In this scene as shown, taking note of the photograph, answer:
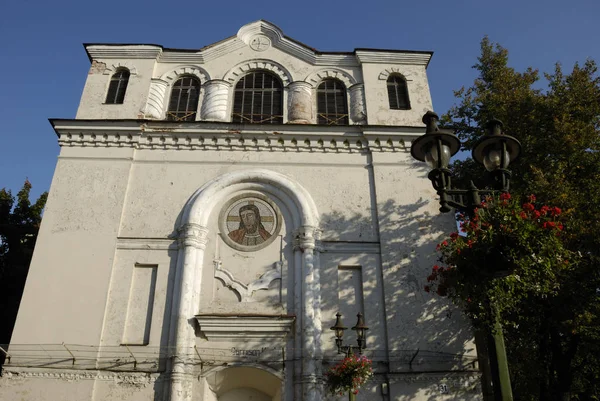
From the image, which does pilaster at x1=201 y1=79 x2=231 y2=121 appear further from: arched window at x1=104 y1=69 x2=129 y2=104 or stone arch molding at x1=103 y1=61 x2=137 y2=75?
arched window at x1=104 y1=69 x2=129 y2=104

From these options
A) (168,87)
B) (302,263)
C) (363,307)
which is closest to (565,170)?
(363,307)

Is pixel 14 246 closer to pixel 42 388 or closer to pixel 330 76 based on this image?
pixel 42 388

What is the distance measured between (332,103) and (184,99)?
512 centimetres

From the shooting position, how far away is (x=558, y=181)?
43.6 feet

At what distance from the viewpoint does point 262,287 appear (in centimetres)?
1394

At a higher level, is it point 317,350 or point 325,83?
point 325,83

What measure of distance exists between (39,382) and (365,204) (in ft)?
32.4

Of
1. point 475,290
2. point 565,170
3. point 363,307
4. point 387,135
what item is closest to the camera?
point 475,290

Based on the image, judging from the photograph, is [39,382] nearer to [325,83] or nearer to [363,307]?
[363,307]

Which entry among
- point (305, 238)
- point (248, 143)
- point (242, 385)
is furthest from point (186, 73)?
point (242, 385)

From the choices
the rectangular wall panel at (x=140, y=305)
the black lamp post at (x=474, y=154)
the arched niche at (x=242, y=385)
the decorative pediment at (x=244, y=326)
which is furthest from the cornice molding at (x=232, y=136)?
the black lamp post at (x=474, y=154)

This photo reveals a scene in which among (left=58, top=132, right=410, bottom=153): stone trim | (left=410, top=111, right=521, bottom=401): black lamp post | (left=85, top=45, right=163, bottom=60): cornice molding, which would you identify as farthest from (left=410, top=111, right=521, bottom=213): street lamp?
(left=85, top=45, right=163, bottom=60): cornice molding

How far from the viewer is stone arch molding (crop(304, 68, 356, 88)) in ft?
58.7

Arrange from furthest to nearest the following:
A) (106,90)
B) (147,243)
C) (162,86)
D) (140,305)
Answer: (162,86) → (106,90) → (147,243) → (140,305)
